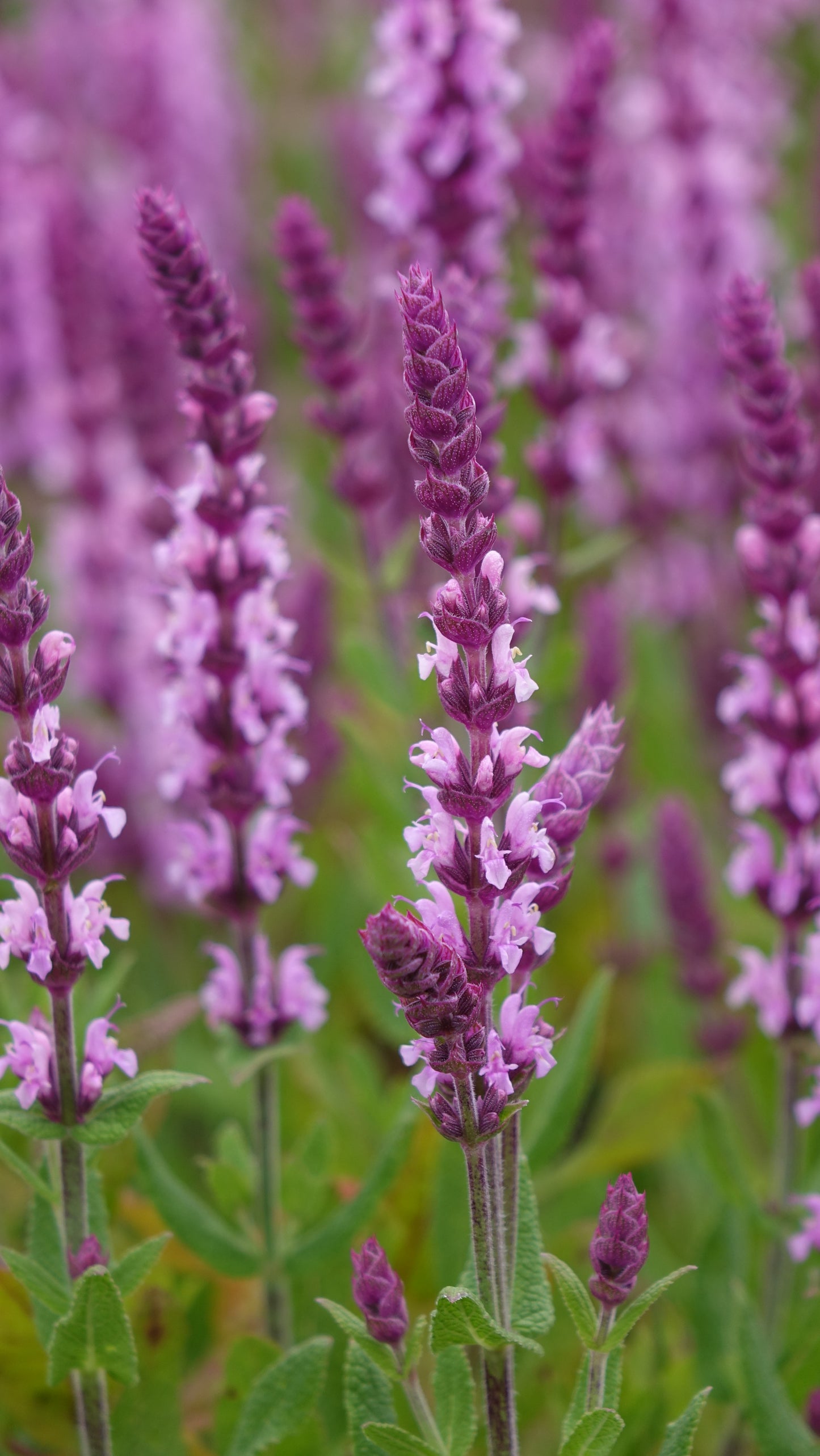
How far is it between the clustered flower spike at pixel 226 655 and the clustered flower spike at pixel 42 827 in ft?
1.12

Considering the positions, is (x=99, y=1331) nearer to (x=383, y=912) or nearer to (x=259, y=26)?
(x=383, y=912)

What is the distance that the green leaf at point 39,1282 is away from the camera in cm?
149

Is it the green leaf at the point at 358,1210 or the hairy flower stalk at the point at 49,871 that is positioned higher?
the hairy flower stalk at the point at 49,871

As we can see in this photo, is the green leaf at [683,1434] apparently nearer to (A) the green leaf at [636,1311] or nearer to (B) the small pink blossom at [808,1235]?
(A) the green leaf at [636,1311]

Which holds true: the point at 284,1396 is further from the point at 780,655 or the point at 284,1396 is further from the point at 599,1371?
the point at 780,655

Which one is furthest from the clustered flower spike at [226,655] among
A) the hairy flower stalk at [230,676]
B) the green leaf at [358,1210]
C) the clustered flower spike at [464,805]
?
the clustered flower spike at [464,805]

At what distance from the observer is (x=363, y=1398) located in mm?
1512

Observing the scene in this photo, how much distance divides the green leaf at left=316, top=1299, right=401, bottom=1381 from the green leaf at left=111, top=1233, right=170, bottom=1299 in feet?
0.81

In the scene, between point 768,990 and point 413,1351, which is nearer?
point 413,1351

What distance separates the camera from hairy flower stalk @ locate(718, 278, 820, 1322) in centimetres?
178

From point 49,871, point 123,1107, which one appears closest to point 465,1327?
point 123,1107

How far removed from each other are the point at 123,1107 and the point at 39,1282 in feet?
0.76

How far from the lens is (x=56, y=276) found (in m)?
3.06

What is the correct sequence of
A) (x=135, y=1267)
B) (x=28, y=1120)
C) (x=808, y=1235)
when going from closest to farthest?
(x=28, y=1120) → (x=135, y=1267) → (x=808, y=1235)
